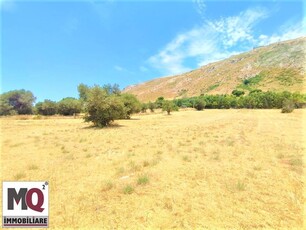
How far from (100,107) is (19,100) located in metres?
64.6

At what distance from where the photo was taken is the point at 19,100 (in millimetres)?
82625

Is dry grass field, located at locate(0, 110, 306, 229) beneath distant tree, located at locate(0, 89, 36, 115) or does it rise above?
beneath

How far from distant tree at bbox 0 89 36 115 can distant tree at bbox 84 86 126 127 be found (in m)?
58.8

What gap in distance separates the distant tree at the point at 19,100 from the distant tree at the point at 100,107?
193 ft

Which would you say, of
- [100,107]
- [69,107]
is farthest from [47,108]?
[100,107]

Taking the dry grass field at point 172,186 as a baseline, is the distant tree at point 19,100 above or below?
above

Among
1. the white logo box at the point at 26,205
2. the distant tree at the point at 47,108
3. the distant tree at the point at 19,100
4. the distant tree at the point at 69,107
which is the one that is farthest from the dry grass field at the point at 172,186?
the distant tree at the point at 19,100

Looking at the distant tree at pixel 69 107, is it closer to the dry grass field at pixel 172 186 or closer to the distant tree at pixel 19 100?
the distant tree at pixel 19 100

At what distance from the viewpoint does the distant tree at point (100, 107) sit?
1283 inches

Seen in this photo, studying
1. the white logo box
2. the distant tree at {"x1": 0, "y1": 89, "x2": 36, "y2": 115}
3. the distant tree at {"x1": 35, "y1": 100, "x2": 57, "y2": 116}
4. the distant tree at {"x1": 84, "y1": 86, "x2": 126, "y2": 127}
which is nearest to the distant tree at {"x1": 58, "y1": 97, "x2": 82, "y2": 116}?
the distant tree at {"x1": 35, "y1": 100, "x2": 57, "y2": 116}

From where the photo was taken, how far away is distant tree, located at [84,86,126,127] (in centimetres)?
3259

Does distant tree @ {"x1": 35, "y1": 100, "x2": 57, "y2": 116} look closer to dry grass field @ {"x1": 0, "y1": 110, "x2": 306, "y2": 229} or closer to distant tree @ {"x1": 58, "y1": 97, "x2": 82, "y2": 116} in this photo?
distant tree @ {"x1": 58, "y1": 97, "x2": 82, "y2": 116}

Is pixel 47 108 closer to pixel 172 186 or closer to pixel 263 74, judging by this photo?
pixel 172 186

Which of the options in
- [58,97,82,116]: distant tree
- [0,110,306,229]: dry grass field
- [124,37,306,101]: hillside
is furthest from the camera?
[124,37,306,101]: hillside
